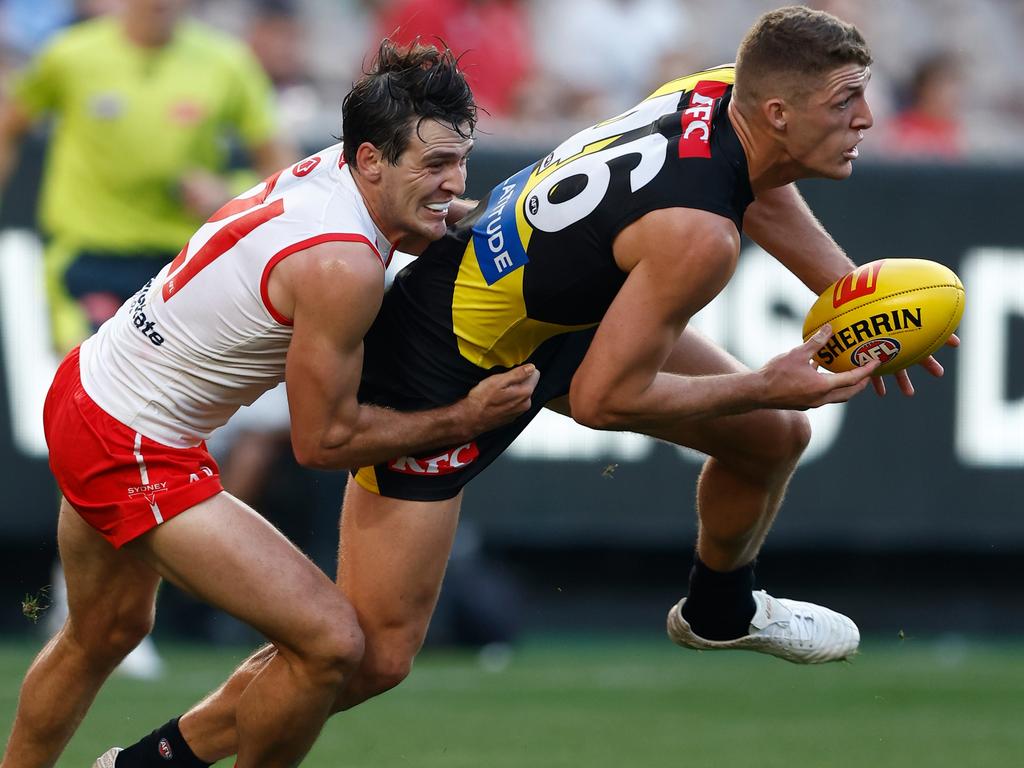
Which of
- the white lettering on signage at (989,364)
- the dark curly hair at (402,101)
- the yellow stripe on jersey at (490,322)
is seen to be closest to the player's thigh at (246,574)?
the yellow stripe on jersey at (490,322)

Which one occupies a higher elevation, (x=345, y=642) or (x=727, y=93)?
(x=727, y=93)

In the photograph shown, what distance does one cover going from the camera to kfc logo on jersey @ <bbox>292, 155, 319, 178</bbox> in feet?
17.3

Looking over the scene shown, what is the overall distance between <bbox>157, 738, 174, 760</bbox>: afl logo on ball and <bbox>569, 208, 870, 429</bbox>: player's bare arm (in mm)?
1589

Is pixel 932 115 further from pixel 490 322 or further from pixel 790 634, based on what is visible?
pixel 490 322

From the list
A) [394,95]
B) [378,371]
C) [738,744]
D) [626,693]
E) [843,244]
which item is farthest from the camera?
[843,244]

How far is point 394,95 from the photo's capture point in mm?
5105

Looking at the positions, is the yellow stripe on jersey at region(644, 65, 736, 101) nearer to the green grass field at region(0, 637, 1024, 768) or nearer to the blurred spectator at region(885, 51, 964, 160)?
the green grass field at region(0, 637, 1024, 768)

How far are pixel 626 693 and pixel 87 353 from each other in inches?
153

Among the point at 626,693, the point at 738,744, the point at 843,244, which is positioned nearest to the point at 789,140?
the point at 738,744

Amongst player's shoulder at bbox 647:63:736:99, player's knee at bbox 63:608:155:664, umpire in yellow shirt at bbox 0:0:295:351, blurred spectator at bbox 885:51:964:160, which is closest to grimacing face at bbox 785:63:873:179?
player's shoulder at bbox 647:63:736:99

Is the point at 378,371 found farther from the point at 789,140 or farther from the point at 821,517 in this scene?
the point at 821,517

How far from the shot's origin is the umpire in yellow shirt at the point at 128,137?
884cm

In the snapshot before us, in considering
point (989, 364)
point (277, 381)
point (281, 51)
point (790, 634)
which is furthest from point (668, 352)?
point (281, 51)

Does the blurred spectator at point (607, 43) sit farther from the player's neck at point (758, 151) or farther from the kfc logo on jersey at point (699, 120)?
the player's neck at point (758, 151)
